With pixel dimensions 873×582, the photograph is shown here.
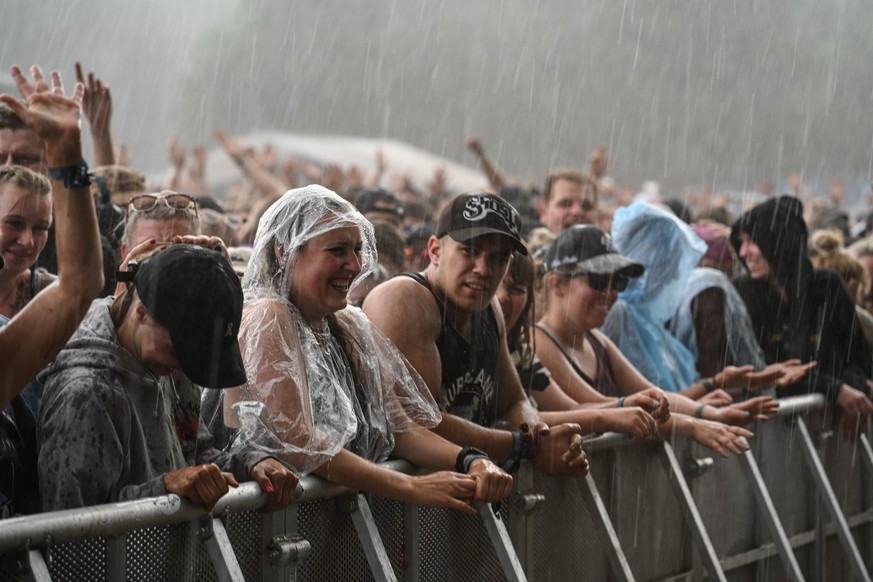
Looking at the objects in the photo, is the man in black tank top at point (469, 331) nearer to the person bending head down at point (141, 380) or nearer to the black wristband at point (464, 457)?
the black wristband at point (464, 457)

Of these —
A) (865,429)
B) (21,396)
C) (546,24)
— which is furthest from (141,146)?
(21,396)

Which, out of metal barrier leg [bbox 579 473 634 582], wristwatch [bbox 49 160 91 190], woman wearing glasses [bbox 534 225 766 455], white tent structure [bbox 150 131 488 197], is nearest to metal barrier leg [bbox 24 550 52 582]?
wristwatch [bbox 49 160 91 190]

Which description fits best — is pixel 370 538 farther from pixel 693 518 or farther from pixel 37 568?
pixel 693 518

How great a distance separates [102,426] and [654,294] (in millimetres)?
3866

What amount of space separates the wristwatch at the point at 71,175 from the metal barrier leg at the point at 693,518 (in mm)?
2991

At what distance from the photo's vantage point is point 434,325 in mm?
4352

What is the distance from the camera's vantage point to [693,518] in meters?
5.12

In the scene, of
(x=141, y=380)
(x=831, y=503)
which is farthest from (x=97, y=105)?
(x=831, y=503)

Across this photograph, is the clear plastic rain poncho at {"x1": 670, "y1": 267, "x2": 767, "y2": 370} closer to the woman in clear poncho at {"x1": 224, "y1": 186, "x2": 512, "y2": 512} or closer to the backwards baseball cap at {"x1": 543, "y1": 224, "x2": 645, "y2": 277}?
the backwards baseball cap at {"x1": 543, "y1": 224, "x2": 645, "y2": 277}

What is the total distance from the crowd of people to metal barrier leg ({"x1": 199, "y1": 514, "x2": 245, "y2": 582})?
9 centimetres

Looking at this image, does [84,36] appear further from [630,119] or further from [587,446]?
[587,446]

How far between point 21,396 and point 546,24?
3179 centimetres

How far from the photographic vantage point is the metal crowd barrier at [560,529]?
299 centimetres

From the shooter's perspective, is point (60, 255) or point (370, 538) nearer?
point (60, 255)
